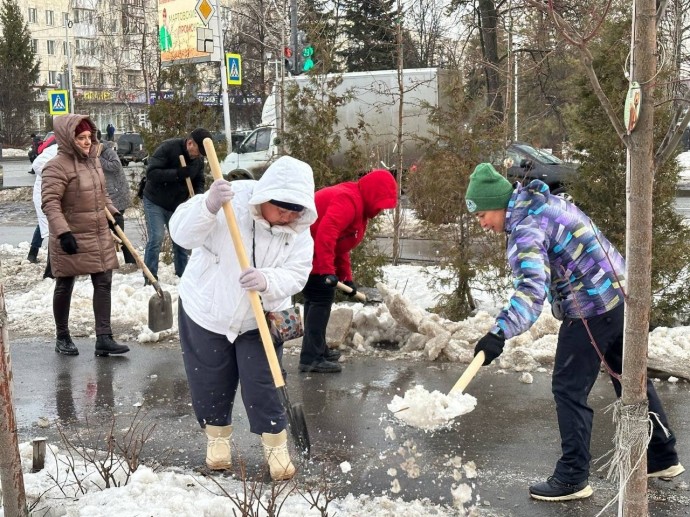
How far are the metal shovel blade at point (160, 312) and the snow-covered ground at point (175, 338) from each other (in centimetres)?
14

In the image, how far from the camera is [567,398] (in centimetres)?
402

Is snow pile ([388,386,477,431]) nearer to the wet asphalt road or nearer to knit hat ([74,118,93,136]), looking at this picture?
the wet asphalt road

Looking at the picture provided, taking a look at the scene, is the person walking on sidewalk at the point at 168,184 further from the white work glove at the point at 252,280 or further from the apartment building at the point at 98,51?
the apartment building at the point at 98,51

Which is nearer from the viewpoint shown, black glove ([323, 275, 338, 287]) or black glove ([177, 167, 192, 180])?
black glove ([323, 275, 338, 287])

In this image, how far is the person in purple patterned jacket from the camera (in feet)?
12.4

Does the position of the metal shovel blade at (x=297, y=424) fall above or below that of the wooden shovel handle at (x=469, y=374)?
below

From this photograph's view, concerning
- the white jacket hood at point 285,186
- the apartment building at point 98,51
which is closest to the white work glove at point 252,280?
the white jacket hood at point 285,186

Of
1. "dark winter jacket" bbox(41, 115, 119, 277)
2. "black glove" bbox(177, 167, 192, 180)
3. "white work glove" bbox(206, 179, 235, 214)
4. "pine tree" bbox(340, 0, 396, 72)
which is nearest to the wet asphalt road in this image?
"dark winter jacket" bbox(41, 115, 119, 277)

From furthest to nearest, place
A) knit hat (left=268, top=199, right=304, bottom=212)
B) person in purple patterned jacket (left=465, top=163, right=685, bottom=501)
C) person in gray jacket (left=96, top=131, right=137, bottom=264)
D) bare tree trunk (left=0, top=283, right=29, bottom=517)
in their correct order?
person in gray jacket (left=96, top=131, right=137, bottom=264) → knit hat (left=268, top=199, right=304, bottom=212) → person in purple patterned jacket (left=465, top=163, right=685, bottom=501) → bare tree trunk (left=0, top=283, right=29, bottom=517)

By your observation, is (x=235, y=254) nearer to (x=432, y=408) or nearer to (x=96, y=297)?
(x=432, y=408)

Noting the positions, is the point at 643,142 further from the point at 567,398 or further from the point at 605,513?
the point at 605,513

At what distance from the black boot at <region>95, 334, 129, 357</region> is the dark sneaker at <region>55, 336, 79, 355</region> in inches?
8.0

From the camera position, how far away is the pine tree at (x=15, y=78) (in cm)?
4866

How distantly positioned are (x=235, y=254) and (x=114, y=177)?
6.81m
